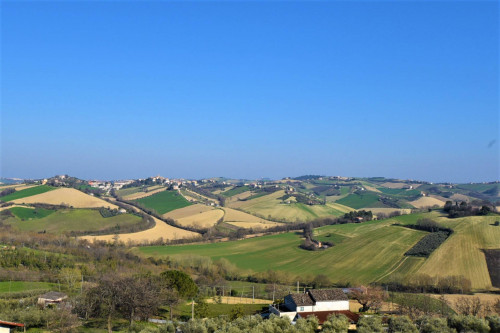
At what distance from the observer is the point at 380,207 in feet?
531

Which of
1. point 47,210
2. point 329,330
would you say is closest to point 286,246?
point 329,330

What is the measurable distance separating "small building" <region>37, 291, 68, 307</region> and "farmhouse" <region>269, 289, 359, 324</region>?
2507 cm

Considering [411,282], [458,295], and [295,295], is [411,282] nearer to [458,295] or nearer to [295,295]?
[458,295]

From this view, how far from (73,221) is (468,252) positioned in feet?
305

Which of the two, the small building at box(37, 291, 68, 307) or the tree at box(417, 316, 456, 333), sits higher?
the tree at box(417, 316, 456, 333)

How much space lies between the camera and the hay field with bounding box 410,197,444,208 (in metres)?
165

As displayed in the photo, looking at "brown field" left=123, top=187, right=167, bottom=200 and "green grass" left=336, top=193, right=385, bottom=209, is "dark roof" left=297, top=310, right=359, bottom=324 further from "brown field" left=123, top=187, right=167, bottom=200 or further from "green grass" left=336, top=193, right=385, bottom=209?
"brown field" left=123, top=187, right=167, bottom=200

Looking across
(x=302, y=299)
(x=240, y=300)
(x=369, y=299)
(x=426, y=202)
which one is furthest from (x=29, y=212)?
(x=426, y=202)

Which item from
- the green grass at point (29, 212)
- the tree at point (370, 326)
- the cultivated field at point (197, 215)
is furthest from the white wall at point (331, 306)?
the green grass at point (29, 212)

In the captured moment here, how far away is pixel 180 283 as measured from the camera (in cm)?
5209

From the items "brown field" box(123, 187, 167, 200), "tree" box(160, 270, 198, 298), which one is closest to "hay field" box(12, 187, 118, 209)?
"brown field" box(123, 187, 167, 200)

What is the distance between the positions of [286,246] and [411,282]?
3503cm

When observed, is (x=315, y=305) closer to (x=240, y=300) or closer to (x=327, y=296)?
(x=327, y=296)

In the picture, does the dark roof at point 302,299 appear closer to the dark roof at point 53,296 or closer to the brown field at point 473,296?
the brown field at point 473,296
